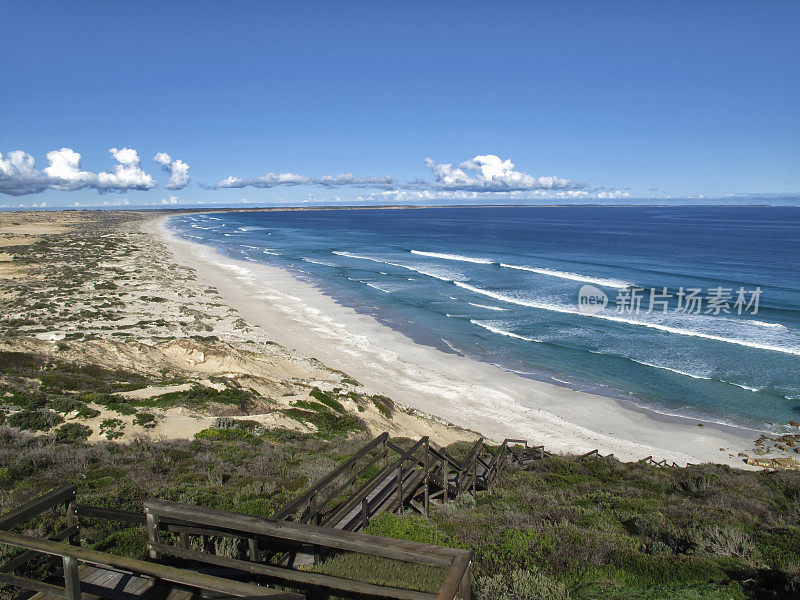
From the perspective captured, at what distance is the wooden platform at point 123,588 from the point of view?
446 cm

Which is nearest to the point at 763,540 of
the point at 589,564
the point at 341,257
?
the point at 589,564

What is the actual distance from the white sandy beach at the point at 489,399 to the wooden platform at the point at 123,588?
15.5 m

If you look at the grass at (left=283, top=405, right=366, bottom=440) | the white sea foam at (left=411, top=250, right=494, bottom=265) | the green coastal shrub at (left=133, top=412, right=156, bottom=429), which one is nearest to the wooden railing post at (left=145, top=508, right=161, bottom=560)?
the green coastal shrub at (left=133, top=412, right=156, bottom=429)

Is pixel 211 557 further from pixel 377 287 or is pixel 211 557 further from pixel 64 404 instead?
pixel 377 287

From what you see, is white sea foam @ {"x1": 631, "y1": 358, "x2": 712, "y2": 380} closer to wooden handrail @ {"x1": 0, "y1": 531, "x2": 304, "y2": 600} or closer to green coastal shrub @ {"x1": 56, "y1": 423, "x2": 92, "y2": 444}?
green coastal shrub @ {"x1": 56, "y1": 423, "x2": 92, "y2": 444}

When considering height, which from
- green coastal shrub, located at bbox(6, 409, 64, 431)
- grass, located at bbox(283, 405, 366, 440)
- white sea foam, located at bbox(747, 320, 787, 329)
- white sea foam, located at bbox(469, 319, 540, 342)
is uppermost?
green coastal shrub, located at bbox(6, 409, 64, 431)

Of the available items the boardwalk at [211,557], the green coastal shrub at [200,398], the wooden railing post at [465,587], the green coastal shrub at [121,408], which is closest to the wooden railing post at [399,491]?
the boardwalk at [211,557]

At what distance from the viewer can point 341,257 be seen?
73.2m

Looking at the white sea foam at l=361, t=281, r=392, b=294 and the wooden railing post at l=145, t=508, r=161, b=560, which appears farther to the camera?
the white sea foam at l=361, t=281, r=392, b=294

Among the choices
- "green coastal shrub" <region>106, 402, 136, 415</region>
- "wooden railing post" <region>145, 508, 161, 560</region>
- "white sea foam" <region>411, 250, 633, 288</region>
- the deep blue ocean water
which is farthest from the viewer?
"white sea foam" <region>411, 250, 633, 288</region>

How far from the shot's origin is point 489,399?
73.8ft

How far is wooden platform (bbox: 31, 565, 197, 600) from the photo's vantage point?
4465 mm

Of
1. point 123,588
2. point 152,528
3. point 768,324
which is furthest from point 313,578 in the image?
point 768,324

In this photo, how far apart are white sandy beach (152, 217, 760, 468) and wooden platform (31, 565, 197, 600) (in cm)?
1551
